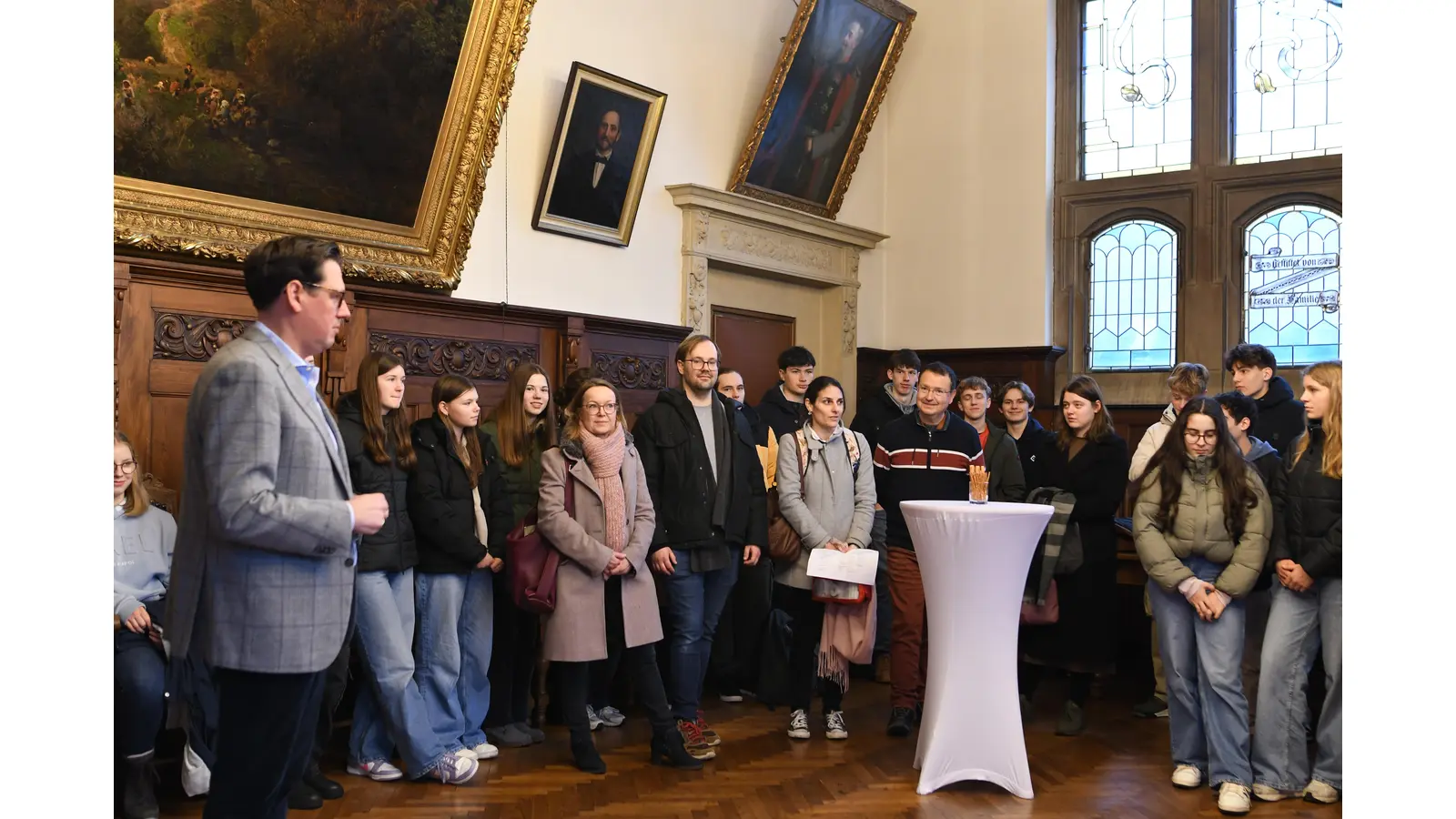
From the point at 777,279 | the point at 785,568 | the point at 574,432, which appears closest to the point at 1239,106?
the point at 777,279

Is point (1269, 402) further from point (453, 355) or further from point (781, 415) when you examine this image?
point (453, 355)

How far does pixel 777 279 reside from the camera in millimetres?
8359

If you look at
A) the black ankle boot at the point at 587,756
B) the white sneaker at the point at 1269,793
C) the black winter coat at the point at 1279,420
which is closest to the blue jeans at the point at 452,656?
the black ankle boot at the point at 587,756

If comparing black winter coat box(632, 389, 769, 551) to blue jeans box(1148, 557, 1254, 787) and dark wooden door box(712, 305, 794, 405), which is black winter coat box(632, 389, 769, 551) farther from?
dark wooden door box(712, 305, 794, 405)

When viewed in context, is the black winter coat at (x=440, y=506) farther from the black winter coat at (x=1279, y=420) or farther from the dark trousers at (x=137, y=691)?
the black winter coat at (x=1279, y=420)

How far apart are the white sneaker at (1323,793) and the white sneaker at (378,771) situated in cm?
325

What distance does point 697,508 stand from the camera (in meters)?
4.71

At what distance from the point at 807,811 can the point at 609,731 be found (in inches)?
53.0

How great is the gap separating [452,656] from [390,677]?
304 mm

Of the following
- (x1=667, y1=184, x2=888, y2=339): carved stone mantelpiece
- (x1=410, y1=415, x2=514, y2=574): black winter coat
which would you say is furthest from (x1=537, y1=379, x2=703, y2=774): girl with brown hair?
(x1=667, y1=184, x2=888, y2=339): carved stone mantelpiece

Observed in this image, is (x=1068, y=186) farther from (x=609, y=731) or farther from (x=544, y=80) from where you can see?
(x=609, y=731)

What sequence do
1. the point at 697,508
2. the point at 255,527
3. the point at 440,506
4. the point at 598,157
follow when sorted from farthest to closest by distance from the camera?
the point at 598,157 < the point at 697,508 < the point at 440,506 < the point at 255,527

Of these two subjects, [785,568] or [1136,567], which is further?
[1136,567]

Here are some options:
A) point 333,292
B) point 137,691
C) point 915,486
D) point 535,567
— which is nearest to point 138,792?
point 137,691
